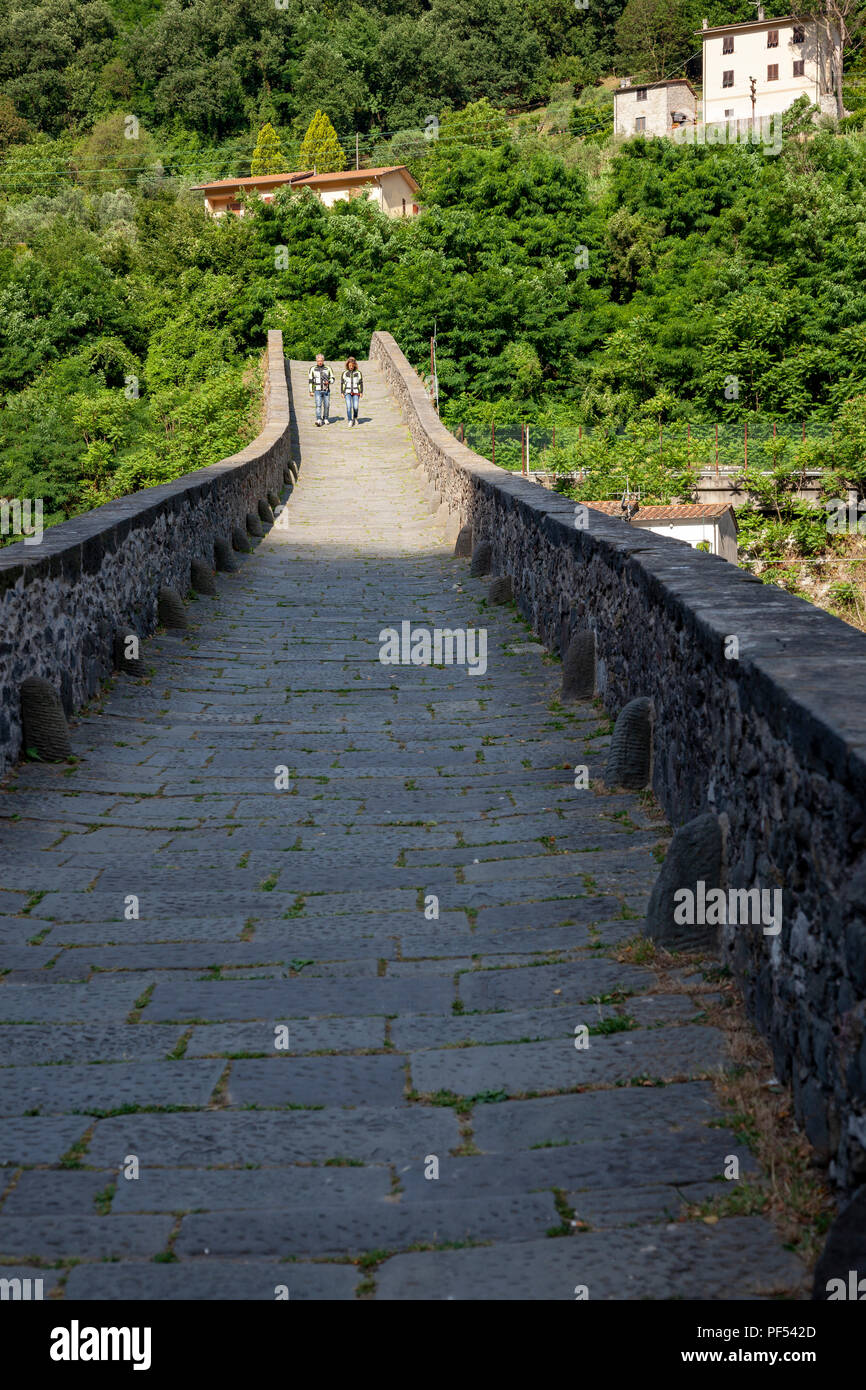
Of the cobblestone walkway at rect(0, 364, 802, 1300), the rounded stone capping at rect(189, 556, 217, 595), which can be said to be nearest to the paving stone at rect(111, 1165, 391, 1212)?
the cobblestone walkway at rect(0, 364, 802, 1300)

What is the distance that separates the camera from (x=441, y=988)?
164 inches

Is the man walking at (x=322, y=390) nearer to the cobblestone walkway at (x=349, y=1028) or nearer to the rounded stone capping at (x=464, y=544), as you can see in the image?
the rounded stone capping at (x=464, y=544)

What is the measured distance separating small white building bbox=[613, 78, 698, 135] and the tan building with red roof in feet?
34.7

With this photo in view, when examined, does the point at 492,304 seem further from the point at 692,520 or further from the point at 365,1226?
the point at 365,1226

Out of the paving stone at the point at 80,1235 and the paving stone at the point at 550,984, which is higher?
the paving stone at the point at 550,984

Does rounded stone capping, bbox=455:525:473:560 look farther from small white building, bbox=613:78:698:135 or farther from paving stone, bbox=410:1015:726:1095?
small white building, bbox=613:78:698:135

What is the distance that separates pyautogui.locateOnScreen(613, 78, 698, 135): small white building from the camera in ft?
216

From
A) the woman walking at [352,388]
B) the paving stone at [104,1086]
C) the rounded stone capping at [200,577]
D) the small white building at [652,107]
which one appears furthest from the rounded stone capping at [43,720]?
the small white building at [652,107]

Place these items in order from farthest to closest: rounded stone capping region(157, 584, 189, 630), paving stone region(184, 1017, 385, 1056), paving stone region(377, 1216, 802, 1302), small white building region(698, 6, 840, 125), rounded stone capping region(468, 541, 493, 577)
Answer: small white building region(698, 6, 840, 125), rounded stone capping region(468, 541, 493, 577), rounded stone capping region(157, 584, 189, 630), paving stone region(184, 1017, 385, 1056), paving stone region(377, 1216, 802, 1302)

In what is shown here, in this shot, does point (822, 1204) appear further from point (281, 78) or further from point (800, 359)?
point (281, 78)

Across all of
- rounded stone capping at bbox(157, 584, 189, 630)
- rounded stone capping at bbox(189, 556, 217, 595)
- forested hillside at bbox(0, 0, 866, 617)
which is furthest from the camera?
forested hillside at bbox(0, 0, 866, 617)

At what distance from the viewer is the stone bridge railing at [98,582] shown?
6434mm

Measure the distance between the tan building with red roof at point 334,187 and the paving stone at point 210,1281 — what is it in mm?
58261
